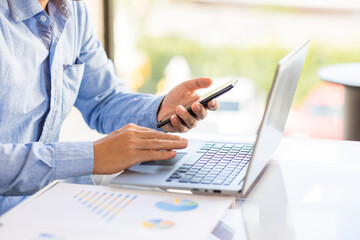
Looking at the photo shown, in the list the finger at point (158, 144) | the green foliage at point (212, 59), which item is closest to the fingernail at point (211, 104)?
the finger at point (158, 144)

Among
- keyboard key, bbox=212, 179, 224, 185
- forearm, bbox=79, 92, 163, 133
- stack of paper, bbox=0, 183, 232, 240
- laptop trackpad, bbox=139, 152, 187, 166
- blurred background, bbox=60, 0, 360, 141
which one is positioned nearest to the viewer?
stack of paper, bbox=0, 183, 232, 240

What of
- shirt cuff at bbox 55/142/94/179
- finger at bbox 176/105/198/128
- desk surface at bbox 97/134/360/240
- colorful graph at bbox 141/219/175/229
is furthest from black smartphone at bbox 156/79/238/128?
colorful graph at bbox 141/219/175/229

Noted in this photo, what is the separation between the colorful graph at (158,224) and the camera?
67cm

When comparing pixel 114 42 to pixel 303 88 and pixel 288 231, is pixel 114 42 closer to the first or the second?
pixel 303 88

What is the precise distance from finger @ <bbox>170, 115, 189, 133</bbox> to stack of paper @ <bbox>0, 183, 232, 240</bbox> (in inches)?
12.1

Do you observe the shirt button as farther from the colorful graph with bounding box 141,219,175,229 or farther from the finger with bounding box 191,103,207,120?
the colorful graph with bounding box 141,219,175,229

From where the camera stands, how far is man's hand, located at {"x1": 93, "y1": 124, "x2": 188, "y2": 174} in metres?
0.86

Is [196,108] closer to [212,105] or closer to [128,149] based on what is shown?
[212,105]

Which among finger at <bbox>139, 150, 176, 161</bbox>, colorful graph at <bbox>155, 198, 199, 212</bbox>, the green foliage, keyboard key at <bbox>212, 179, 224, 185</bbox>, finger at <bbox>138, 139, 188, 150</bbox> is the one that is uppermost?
finger at <bbox>138, 139, 188, 150</bbox>

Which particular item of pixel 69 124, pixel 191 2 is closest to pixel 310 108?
pixel 191 2

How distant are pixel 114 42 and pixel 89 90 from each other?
68.5 inches

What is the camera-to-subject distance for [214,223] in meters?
0.68

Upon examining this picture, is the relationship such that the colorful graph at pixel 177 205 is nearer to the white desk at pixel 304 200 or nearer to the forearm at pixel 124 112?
the white desk at pixel 304 200

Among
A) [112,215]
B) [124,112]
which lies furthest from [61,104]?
[112,215]
